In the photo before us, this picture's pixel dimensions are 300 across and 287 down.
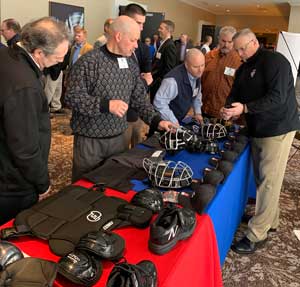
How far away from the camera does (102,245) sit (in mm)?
866

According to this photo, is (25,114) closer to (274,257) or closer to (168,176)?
(168,176)

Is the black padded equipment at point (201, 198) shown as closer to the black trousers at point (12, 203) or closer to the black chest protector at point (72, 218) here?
the black chest protector at point (72, 218)

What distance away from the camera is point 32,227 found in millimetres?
991

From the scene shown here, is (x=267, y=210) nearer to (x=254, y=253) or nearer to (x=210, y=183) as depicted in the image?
(x=254, y=253)

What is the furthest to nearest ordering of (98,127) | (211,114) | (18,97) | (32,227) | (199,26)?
(199,26) < (211,114) < (98,127) < (18,97) < (32,227)

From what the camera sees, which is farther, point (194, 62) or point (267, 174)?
point (194, 62)

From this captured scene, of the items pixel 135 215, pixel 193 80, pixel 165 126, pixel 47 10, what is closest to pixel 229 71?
pixel 193 80

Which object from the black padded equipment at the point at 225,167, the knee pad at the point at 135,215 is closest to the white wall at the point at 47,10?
the black padded equipment at the point at 225,167

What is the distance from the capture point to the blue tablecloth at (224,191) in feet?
4.56

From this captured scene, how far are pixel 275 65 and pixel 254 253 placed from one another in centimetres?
112

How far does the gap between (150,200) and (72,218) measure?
264 mm

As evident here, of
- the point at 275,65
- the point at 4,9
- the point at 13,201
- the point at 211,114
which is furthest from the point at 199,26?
the point at 13,201

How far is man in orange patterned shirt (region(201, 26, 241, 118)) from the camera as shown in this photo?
2787mm

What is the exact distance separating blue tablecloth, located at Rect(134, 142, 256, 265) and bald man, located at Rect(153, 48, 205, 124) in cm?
50
